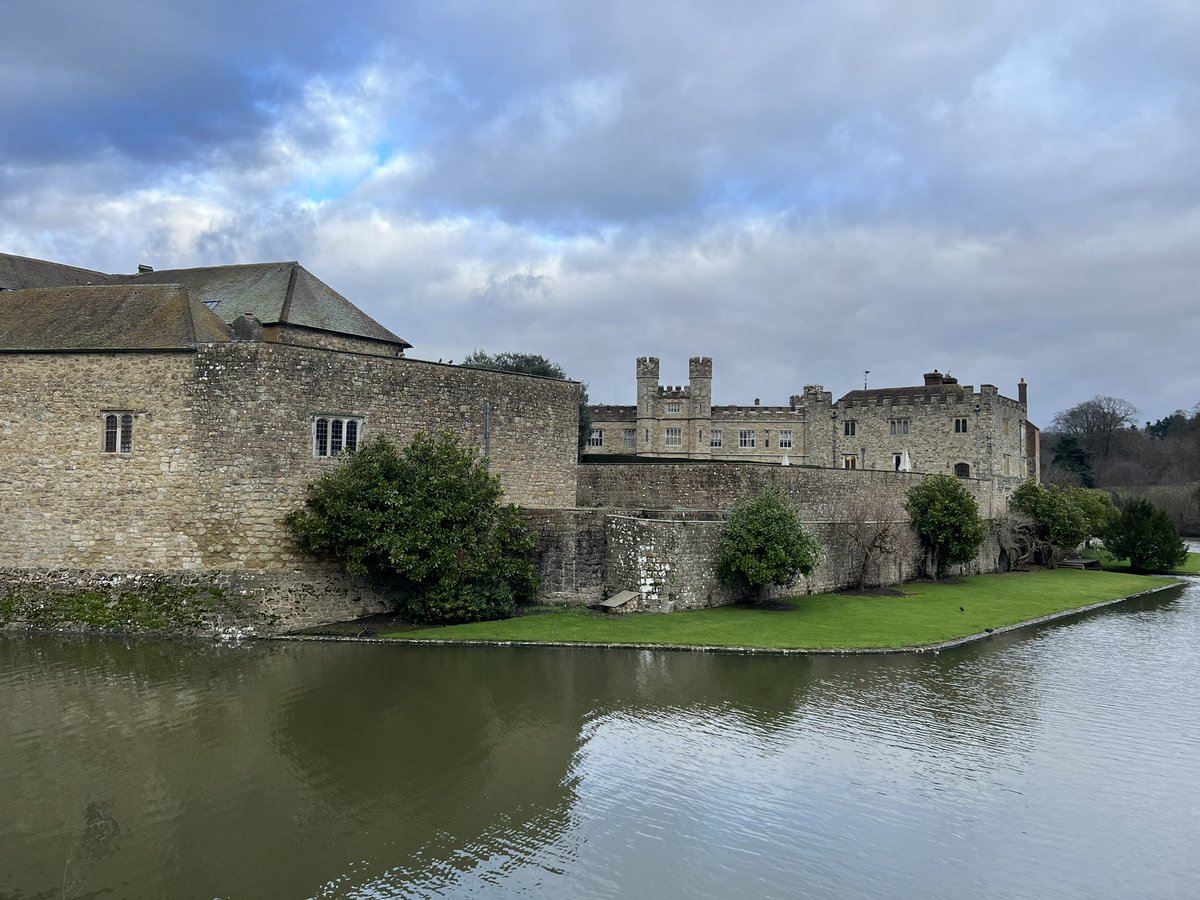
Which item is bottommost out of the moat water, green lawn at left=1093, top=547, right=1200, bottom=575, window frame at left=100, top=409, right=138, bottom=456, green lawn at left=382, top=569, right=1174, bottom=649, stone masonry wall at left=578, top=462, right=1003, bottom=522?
the moat water

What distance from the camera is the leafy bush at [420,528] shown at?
20.7m

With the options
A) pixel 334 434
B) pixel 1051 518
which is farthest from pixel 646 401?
pixel 334 434

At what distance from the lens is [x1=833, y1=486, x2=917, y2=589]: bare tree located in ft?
92.6

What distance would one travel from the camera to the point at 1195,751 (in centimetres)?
1348

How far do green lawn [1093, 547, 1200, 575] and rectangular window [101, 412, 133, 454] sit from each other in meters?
39.9

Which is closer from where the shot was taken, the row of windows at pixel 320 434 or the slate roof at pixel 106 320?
the row of windows at pixel 320 434

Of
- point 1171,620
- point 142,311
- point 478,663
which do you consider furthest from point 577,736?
point 1171,620

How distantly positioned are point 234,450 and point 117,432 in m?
2.95

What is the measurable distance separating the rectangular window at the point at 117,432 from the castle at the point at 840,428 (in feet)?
111

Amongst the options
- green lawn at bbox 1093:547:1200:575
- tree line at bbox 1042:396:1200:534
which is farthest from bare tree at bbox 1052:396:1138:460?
green lawn at bbox 1093:547:1200:575

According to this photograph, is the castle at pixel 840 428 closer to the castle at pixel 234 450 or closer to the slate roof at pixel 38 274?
the castle at pixel 234 450

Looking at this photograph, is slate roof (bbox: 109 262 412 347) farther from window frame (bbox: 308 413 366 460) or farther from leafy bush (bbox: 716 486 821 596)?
leafy bush (bbox: 716 486 821 596)

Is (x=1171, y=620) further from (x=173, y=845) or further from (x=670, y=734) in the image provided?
(x=173, y=845)

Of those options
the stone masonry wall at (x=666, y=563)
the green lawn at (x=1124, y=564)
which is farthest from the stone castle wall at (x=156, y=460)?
the green lawn at (x=1124, y=564)
